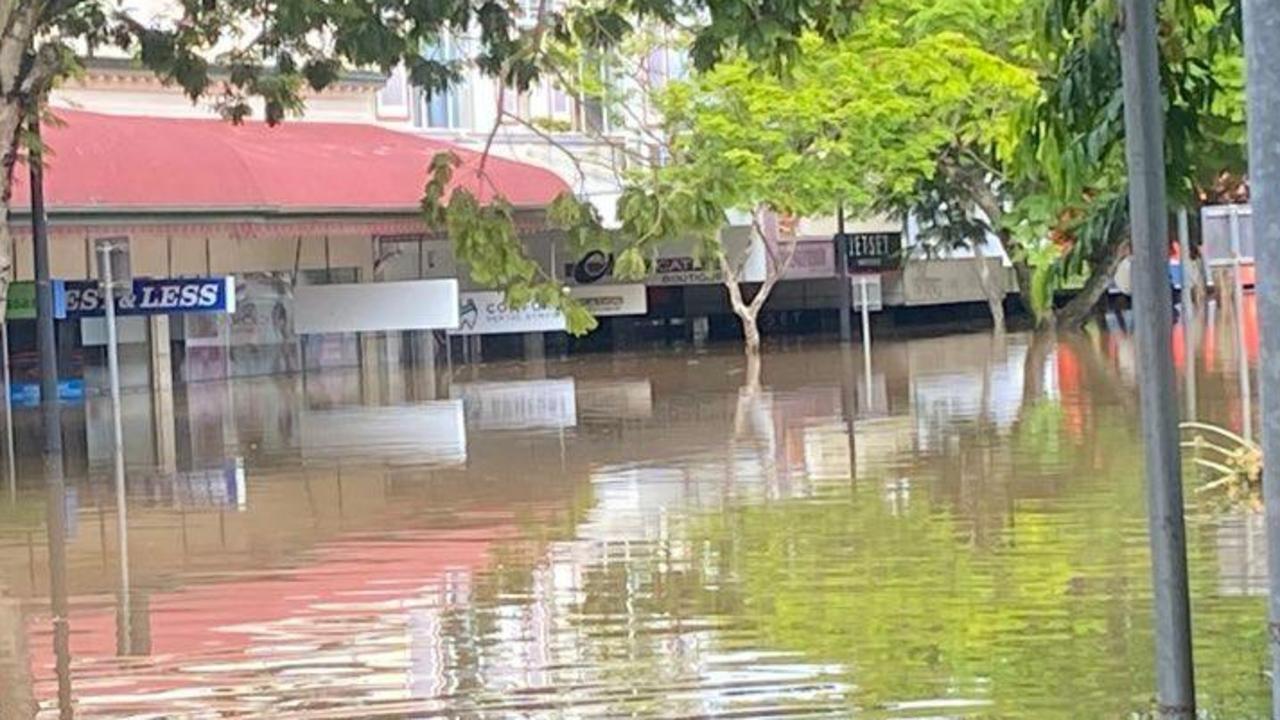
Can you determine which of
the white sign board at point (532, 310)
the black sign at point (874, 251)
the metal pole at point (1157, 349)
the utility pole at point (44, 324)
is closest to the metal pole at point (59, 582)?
the utility pole at point (44, 324)

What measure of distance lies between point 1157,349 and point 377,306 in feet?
A: 123

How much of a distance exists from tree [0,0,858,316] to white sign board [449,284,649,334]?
91.0ft

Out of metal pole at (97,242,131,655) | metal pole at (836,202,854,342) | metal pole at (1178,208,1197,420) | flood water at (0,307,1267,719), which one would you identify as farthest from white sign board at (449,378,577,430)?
metal pole at (836,202,854,342)

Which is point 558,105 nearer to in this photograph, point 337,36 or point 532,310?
point 532,310

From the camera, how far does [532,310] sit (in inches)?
1772

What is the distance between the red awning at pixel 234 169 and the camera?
33.6 metres

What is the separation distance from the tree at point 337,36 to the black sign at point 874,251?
3835 centimetres

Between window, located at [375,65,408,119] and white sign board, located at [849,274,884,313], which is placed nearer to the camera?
white sign board, located at [849,274,884,313]

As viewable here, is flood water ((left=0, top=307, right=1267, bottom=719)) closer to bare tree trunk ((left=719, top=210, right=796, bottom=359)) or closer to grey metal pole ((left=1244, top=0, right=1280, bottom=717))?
grey metal pole ((left=1244, top=0, right=1280, bottom=717))

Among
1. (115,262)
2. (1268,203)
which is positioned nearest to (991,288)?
(115,262)

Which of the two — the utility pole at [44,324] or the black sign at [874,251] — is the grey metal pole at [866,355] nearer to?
the black sign at [874,251]

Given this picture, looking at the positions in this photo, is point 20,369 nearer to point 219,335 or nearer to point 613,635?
point 219,335

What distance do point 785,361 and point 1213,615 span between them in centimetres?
3014

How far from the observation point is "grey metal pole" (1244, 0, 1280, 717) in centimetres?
370
